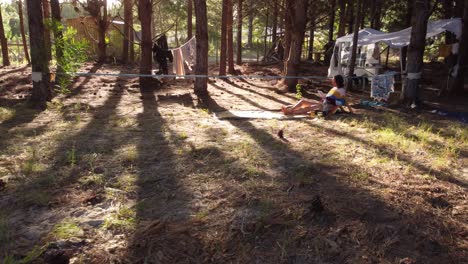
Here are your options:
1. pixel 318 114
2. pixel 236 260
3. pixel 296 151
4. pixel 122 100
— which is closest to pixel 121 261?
pixel 236 260

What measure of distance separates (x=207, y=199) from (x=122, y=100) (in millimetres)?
6348

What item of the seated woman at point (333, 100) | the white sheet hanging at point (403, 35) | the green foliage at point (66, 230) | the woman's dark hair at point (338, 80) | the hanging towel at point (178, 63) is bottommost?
the green foliage at point (66, 230)

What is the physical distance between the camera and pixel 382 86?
980 cm

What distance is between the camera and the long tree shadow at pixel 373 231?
2.52 metres

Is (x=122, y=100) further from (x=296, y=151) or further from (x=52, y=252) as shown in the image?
(x=52, y=252)

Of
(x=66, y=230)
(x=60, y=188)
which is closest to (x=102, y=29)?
(x=60, y=188)

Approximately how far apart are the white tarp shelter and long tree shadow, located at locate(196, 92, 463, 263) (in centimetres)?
941

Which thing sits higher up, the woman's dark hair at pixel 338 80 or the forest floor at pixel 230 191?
the woman's dark hair at pixel 338 80

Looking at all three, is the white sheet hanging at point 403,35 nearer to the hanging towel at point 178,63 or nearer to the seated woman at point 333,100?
the seated woman at point 333,100

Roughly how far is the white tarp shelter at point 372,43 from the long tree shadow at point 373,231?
9.41 metres

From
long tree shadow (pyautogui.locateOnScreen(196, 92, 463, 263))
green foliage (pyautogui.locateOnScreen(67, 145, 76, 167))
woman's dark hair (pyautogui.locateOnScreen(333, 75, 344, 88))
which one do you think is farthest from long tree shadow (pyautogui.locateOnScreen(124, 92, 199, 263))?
woman's dark hair (pyautogui.locateOnScreen(333, 75, 344, 88))

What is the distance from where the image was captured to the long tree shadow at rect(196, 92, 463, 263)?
8.26ft

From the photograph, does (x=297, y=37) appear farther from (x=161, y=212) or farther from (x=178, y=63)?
(x=161, y=212)

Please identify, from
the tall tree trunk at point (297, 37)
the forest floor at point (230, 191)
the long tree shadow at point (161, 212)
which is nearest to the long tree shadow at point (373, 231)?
the forest floor at point (230, 191)
